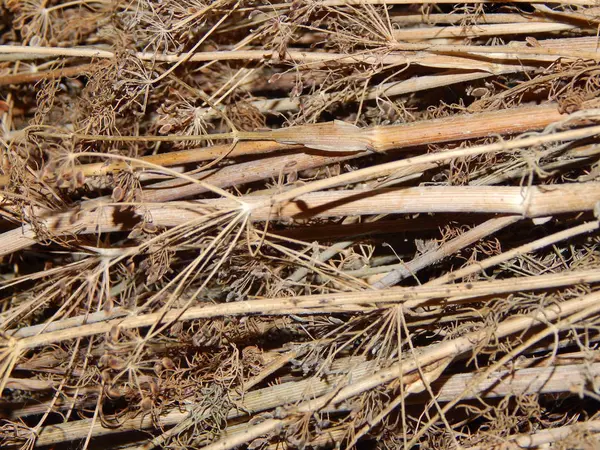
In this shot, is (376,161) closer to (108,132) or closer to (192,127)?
(192,127)

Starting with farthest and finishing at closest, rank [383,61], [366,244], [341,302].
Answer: [366,244] < [383,61] < [341,302]

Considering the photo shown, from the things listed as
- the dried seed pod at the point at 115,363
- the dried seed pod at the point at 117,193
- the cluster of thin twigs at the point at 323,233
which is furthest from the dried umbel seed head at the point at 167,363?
the dried seed pod at the point at 117,193

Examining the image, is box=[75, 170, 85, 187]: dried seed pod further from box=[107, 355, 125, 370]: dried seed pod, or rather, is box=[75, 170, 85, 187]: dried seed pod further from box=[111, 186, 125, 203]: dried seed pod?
box=[107, 355, 125, 370]: dried seed pod

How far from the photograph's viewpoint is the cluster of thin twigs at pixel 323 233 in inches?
52.9

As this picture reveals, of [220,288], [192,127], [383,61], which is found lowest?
[220,288]

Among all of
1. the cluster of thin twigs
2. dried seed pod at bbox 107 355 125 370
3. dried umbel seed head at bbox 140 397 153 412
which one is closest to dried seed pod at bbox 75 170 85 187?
the cluster of thin twigs

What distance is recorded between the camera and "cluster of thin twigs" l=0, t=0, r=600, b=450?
4.41 feet

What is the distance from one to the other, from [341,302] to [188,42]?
83 cm

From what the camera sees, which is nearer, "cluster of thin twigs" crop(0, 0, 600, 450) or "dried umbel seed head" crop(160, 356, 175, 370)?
"cluster of thin twigs" crop(0, 0, 600, 450)

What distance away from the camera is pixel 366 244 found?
5.27 feet

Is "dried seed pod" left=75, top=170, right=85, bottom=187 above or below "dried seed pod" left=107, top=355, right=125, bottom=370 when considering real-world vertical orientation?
above

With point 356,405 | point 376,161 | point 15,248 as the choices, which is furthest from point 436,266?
point 15,248

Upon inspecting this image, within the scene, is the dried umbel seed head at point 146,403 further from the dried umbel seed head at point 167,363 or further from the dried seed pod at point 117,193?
the dried seed pod at point 117,193

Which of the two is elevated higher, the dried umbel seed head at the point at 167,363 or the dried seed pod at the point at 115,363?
the dried seed pod at the point at 115,363
